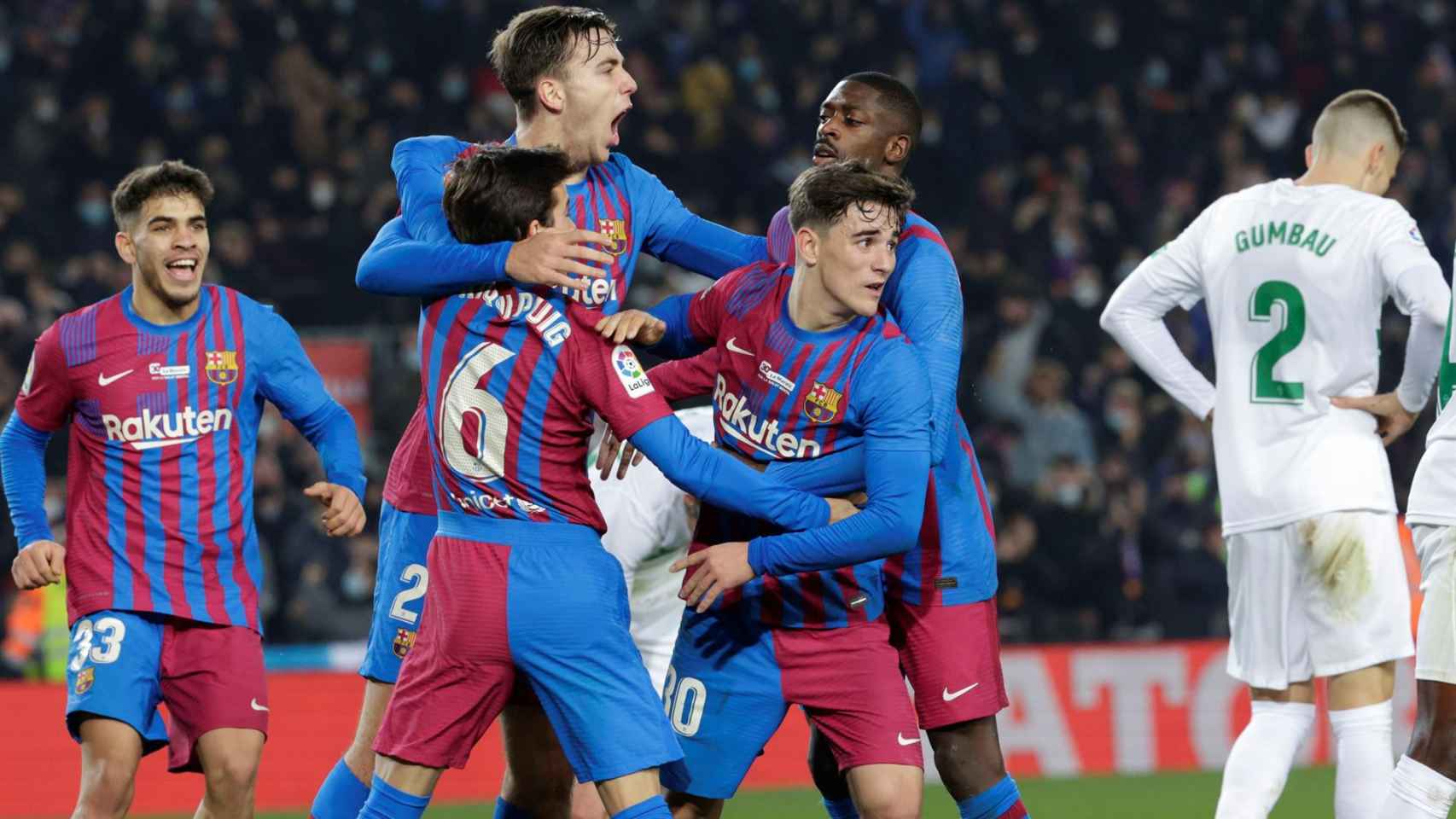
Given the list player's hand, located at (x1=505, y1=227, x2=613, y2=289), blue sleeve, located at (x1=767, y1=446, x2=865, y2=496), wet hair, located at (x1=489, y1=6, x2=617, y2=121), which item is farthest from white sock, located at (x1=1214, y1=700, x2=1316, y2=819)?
wet hair, located at (x1=489, y1=6, x2=617, y2=121)

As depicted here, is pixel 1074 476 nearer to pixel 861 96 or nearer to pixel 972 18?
pixel 972 18

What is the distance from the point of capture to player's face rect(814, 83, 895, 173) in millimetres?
5273

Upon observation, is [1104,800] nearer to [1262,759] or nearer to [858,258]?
[1262,759]

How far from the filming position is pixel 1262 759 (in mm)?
5473

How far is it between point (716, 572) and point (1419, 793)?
6.32 ft

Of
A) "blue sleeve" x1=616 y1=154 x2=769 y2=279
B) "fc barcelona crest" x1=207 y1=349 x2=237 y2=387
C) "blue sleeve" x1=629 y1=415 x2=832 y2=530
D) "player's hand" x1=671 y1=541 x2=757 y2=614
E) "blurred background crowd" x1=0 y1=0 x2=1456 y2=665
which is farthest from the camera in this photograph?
"blurred background crowd" x1=0 y1=0 x2=1456 y2=665

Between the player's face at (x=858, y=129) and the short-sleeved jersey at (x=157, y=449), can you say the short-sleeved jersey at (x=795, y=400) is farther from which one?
the short-sleeved jersey at (x=157, y=449)

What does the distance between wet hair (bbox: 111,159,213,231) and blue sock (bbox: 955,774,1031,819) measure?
9.31ft

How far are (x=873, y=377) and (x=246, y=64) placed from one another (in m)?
10.9

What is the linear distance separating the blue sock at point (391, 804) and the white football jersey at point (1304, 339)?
2.79m

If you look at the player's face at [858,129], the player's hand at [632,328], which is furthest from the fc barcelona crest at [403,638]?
the player's face at [858,129]

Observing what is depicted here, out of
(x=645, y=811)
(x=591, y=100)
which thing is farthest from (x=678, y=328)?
(x=645, y=811)

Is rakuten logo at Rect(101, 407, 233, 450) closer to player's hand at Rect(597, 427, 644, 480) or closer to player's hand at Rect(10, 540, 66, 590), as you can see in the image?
player's hand at Rect(10, 540, 66, 590)

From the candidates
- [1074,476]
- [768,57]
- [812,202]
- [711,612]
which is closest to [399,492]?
[711,612]
